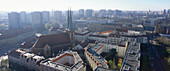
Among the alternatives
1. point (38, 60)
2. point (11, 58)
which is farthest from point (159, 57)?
point (11, 58)

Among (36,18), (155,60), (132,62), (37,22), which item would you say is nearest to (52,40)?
(132,62)

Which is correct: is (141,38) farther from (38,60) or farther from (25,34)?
(25,34)

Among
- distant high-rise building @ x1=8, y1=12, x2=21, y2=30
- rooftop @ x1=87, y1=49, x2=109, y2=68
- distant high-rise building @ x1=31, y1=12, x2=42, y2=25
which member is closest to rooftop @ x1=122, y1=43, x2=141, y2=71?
rooftop @ x1=87, y1=49, x2=109, y2=68

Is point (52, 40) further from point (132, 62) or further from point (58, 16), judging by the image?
point (58, 16)

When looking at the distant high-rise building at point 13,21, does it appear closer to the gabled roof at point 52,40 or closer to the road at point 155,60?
the gabled roof at point 52,40

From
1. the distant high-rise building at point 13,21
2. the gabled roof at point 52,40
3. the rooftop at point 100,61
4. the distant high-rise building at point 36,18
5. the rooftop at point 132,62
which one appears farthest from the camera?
the distant high-rise building at point 36,18

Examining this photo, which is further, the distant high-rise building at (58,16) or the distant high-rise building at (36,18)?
the distant high-rise building at (58,16)

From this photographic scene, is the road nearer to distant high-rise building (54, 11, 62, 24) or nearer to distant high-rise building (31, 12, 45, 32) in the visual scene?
distant high-rise building (31, 12, 45, 32)

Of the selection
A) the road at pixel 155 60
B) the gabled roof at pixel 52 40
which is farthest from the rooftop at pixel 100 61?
the road at pixel 155 60
